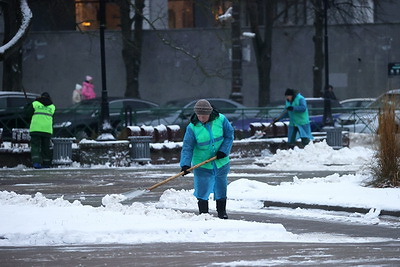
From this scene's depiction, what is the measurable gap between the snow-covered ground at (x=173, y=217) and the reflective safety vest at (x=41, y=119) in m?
7.41

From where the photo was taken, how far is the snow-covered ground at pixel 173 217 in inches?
430

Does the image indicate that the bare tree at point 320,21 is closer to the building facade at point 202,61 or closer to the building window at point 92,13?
the building facade at point 202,61

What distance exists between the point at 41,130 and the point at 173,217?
452 inches

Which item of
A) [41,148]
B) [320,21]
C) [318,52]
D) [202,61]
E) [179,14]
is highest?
[179,14]

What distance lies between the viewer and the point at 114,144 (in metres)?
23.4

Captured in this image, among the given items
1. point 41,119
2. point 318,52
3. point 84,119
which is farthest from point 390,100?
point 318,52

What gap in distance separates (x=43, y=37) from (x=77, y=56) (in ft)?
5.63

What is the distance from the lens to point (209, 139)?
42.1ft

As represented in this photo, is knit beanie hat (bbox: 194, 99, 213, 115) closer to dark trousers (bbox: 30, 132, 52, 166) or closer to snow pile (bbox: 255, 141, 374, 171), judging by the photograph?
snow pile (bbox: 255, 141, 374, 171)

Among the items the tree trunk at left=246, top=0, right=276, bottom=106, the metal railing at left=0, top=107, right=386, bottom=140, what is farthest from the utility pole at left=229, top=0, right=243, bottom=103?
the metal railing at left=0, top=107, right=386, bottom=140

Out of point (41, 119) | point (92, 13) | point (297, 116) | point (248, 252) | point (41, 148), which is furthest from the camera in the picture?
point (92, 13)

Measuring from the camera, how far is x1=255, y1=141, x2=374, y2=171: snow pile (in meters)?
22.3

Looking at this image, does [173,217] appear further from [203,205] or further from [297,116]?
[297,116]

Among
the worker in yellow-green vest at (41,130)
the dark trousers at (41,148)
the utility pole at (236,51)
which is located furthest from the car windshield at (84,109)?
the utility pole at (236,51)
